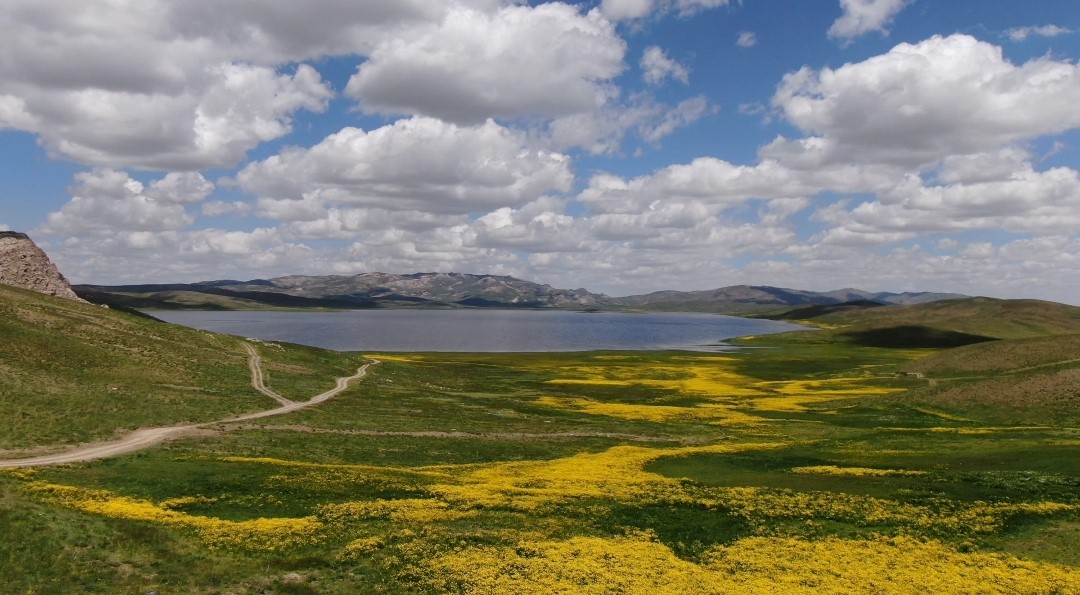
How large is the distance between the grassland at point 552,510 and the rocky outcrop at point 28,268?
84406 mm

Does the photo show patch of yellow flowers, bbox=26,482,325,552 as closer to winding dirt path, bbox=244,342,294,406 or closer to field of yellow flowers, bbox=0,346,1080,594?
field of yellow flowers, bbox=0,346,1080,594

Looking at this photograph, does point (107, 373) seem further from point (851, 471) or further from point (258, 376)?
point (851, 471)

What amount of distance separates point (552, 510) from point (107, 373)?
192 feet

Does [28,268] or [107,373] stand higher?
[28,268]

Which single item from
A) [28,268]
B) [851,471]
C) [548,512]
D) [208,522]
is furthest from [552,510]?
[28,268]

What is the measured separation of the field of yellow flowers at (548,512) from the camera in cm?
2545

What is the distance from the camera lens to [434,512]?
33.8m

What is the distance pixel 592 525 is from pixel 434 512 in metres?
8.58

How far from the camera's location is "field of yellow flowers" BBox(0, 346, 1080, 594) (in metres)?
25.5

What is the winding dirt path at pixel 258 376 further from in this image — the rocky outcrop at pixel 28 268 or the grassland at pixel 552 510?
the rocky outcrop at pixel 28 268

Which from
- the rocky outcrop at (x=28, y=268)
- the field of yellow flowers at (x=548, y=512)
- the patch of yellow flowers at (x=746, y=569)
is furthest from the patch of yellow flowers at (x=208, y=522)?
the rocky outcrop at (x=28, y=268)

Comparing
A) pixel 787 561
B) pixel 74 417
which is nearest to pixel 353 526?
pixel 787 561

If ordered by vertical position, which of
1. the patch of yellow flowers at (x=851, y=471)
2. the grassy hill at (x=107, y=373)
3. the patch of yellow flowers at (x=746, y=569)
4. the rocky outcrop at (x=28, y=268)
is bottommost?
the patch of yellow flowers at (x=851, y=471)

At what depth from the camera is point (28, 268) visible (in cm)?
11494
